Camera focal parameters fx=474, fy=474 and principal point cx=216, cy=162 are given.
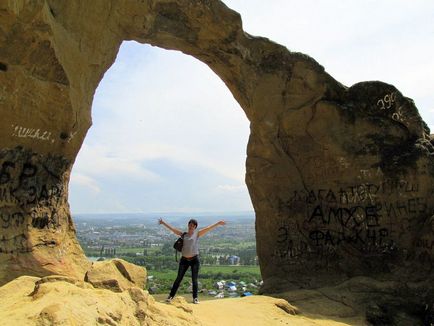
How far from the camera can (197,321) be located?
22.0ft

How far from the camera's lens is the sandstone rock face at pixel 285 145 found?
8875mm

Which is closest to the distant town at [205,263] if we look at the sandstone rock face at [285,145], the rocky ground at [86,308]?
the rocky ground at [86,308]

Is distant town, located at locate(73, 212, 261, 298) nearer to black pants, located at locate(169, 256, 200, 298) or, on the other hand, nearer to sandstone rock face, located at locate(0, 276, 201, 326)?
black pants, located at locate(169, 256, 200, 298)

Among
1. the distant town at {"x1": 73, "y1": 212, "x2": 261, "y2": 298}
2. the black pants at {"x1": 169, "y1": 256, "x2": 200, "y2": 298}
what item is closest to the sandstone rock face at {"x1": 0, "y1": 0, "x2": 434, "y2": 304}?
the black pants at {"x1": 169, "y1": 256, "x2": 200, "y2": 298}

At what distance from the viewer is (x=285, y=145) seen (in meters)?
12.6

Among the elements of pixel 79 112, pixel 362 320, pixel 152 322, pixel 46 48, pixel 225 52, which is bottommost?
pixel 362 320

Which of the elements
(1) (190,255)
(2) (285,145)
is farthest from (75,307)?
(2) (285,145)

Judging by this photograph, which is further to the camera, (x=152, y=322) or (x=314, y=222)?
(x=314, y=222)

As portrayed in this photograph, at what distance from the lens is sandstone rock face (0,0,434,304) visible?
8875 mm

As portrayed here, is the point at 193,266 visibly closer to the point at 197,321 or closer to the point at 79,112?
the point at 197,321

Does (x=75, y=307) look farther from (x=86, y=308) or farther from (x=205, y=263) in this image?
(x=205, y=263)

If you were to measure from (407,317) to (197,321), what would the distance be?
550cm

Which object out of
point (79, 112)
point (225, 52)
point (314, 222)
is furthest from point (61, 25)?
point (314, 222)

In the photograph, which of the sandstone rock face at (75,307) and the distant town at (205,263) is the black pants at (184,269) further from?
the sandstone rock face at (75,307)
